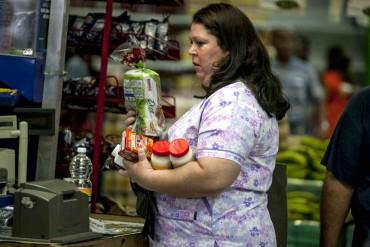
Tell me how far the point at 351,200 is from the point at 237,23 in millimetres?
1043

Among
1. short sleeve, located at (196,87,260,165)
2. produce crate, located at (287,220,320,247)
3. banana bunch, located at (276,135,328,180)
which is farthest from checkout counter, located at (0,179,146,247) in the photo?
banana bunch, located at (276,135,328,180)

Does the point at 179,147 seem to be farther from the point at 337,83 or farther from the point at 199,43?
the point at 337,83

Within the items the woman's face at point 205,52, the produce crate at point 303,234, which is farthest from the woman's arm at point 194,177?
the produce crate at point 303,234

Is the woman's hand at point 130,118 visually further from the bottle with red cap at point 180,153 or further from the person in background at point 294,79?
the person in background at point 294,79

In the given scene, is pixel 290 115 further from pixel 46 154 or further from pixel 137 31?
pixel 46 154

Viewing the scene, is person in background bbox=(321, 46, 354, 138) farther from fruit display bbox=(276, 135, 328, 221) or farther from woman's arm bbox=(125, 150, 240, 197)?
woman's arm bbox=(125, 150, 240, 197)

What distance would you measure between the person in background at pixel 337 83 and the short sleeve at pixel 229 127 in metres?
5.46

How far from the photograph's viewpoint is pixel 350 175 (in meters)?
3.58

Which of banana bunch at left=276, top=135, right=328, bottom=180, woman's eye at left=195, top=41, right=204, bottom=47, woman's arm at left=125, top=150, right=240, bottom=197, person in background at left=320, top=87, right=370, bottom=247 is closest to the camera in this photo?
woman's arm at left=125, top=150, right=240, bottom=197

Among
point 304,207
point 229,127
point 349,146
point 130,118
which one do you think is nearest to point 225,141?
point 229,127

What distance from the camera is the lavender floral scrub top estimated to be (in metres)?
Result: 2.91

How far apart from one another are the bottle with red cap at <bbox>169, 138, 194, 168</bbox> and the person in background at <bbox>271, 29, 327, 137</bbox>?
4658 millimetres

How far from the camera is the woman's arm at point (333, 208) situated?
11.9ft

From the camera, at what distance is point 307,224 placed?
525cm
